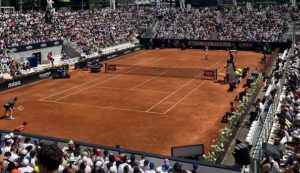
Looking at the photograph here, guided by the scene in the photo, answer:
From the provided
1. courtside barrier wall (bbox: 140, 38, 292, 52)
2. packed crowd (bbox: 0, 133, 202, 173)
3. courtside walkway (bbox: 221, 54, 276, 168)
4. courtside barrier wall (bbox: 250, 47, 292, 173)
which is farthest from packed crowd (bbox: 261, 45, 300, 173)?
courtside barrier wall (bbox: 140, 38, 292, 52)

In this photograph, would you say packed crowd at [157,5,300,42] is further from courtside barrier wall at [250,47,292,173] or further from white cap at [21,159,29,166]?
white cap at [21,159,29,166]

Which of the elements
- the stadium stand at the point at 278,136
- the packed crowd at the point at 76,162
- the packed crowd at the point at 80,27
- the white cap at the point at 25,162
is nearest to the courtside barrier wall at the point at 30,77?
the packed crowd at the point at 80,27

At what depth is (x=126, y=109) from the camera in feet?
106

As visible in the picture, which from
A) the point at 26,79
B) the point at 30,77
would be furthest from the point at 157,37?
the point at 26,79

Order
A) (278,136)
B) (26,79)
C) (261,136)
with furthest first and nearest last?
1. (26,79)
2. (278,136)
3. (261,136)

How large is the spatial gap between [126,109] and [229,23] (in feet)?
166

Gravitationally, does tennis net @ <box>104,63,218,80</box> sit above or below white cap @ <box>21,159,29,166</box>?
below

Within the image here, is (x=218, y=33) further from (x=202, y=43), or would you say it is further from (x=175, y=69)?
(x=175, y=69)

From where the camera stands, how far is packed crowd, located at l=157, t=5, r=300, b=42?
71125 mm

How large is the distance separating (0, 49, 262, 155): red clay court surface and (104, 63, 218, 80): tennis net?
167 cm

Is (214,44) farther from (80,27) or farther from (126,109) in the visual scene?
(126,109)

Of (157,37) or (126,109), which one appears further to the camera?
(157,37)

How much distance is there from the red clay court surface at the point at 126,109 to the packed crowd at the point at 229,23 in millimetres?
25113

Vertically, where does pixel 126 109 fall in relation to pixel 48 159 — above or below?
below
